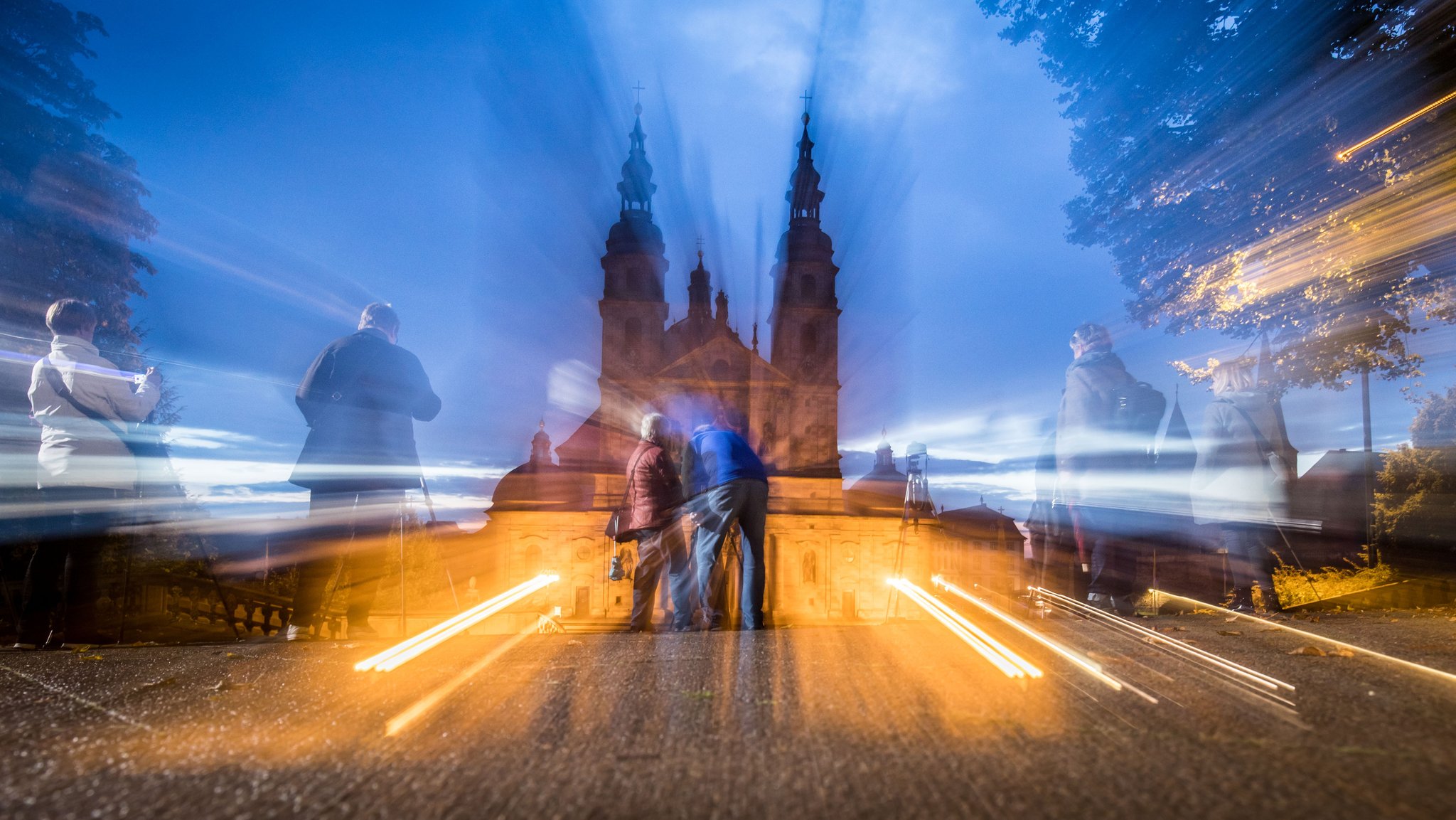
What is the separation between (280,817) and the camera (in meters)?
1.01

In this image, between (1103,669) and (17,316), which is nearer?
(1103,669)

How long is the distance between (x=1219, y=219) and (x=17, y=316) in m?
15.4

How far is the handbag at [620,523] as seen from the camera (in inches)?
185

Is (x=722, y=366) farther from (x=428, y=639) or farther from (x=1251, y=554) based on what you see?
(x=428, y=639)

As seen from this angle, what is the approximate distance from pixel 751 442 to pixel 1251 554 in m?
27.1

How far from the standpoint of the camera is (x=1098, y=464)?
4883 mm

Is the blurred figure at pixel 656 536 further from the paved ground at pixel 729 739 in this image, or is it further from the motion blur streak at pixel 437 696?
the paved ground at pixel 729 739

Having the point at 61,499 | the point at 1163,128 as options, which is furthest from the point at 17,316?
the point at 1163,128

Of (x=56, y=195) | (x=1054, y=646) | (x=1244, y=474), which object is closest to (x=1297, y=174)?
(x=1244, y=474)

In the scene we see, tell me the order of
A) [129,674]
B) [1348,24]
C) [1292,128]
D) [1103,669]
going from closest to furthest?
[1103,669]
[129,674]
[1348,24]
[1292,128]

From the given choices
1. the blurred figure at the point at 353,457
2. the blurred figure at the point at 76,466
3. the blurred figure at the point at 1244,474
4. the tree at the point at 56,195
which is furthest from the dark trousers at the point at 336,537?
the tree at the point at 56,195

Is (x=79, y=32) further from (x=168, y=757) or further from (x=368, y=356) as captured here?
(x=168, y=757)

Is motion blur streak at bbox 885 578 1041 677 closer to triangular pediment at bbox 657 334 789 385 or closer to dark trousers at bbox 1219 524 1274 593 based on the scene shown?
dark trousers at bbox 1219 524 1274 593

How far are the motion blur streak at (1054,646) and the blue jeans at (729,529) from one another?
133cm
